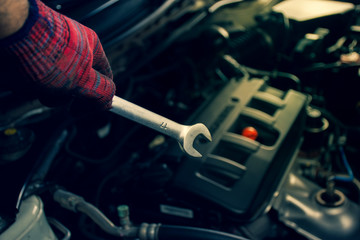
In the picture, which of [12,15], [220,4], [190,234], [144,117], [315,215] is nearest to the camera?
[12,15]

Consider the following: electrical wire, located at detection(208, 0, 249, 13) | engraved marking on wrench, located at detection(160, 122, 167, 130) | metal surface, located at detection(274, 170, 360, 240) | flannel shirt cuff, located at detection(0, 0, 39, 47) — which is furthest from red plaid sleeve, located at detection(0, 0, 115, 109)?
electrical wire, located at detection(208, 0, 249, 13)

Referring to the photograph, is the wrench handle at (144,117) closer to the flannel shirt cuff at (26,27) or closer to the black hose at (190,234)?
the flannel shirt cuff at (26,27)

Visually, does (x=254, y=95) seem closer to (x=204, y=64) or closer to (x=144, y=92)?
(x=204, y=64)

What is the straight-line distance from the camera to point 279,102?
1121mm

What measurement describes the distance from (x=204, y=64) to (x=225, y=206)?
82 cm

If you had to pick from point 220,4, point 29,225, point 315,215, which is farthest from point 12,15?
point 220,4

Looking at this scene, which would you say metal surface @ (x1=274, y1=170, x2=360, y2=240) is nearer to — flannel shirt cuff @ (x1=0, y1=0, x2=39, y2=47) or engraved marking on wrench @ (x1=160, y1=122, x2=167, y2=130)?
engraved marking on wrench @ (x1=160, y1=122, x2=167, y2=130)

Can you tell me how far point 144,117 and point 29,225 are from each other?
0.39m

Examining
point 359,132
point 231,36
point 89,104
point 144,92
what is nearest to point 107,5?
point 89,104

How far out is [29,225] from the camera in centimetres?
67

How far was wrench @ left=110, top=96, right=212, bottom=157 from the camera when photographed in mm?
557

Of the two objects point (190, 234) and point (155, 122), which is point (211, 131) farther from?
point (155, 122)

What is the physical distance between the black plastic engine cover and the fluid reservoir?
372mm

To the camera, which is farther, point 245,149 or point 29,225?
point 245,149
